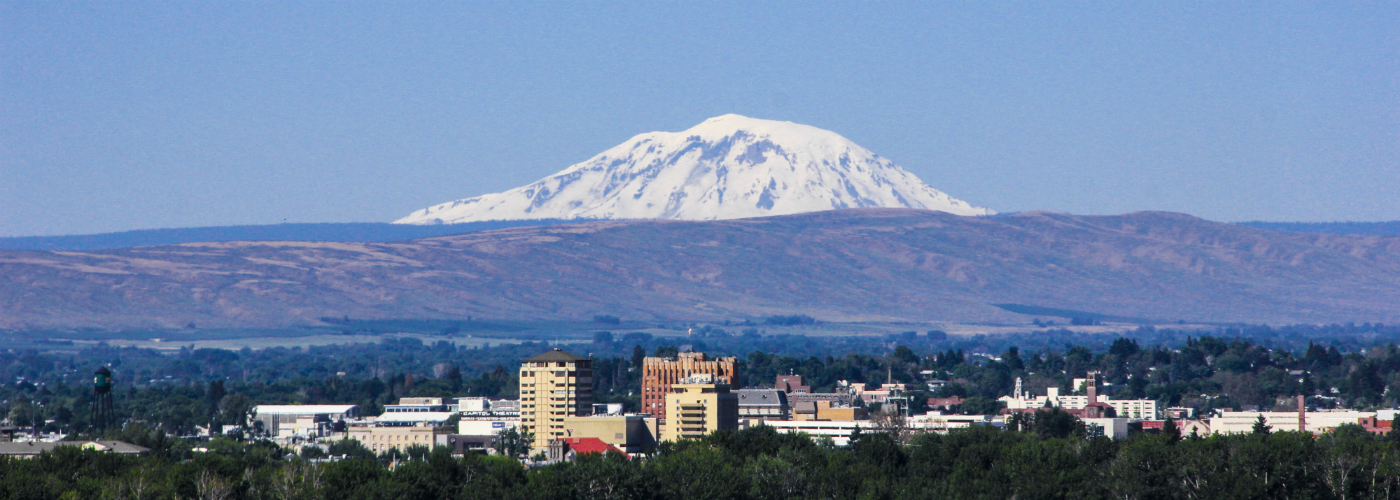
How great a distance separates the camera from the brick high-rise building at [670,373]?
179125 millimetres

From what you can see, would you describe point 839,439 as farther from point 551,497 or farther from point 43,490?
point 43,490

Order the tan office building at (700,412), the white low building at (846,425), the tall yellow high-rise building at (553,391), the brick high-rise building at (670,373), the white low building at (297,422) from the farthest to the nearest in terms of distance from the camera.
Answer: the white low building at (297,422) → the brick high-rise building at (670,373) → the tall yellow high-rise building at (553,391) → the tan office building at (700,412) → the white low building at (846,425)

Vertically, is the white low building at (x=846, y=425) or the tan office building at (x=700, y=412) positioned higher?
the tan office building at (x=700, y=412)

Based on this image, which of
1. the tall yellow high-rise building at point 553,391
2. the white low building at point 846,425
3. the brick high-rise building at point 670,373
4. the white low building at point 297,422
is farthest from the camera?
the white low building at point 297,422

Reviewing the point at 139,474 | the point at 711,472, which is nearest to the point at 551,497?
the point at 711,472

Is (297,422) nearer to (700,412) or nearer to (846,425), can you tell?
(700,412)

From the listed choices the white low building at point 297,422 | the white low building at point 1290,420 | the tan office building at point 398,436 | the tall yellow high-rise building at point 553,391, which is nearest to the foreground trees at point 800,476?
the tan office building at point 398,436

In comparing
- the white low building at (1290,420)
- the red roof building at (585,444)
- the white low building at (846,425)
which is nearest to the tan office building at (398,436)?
the red roof building at (585,444)

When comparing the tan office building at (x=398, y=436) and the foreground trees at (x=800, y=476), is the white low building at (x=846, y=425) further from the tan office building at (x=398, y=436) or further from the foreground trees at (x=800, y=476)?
the foreground trees at (x=800, y=476)

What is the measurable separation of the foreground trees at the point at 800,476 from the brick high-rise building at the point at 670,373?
75825 mm

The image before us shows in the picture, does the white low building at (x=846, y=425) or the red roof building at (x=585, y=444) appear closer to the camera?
the red roof building at (x=585, y=444)

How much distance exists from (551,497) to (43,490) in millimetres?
18964

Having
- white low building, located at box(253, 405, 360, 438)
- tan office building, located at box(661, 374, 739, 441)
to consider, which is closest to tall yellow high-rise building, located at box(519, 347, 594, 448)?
tan office building, located at box(661, 374, 739, 441)

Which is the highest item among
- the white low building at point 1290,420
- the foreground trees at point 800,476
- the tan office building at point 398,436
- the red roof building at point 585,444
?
the foreground trees at point 800,476
